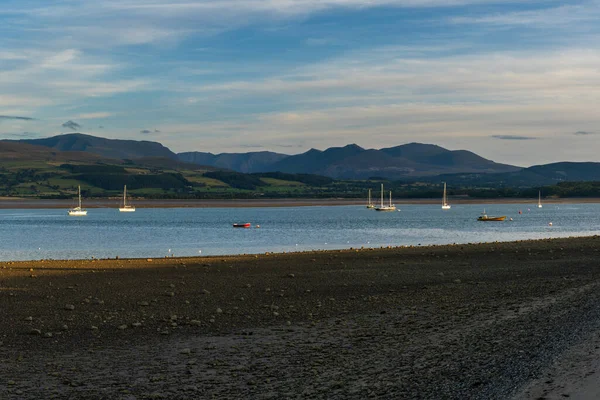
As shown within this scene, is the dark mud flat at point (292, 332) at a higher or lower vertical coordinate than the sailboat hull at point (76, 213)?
higher

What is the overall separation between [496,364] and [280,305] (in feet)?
29.6

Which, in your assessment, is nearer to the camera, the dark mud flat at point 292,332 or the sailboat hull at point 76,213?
the dark mud flat at point 292,332

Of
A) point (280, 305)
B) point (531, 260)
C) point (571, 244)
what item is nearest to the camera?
point (280, 305)

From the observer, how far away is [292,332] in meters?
16.9

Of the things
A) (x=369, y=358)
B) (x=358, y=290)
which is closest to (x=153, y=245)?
(x=358, y=290)

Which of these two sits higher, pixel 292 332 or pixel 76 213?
pixel 292 332

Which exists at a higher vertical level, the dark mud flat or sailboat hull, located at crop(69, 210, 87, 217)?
the dark mud flat

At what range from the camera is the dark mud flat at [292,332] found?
12273 millimetres

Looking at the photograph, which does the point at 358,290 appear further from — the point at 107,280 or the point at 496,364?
the point at 496,364

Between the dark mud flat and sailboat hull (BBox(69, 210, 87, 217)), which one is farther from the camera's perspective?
sailboat hull (BBox(69, 210, 87, 217))

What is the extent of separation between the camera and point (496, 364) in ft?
41.8

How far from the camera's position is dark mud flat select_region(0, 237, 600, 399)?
1227cm

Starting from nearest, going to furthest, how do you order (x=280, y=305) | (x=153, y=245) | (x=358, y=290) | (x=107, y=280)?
1. (x=280, y=305)
2. (x=358, y=290)
3. (x=107, y=280)
4. (x=153, y=245)

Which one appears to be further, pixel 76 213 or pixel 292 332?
pixel 76 213
